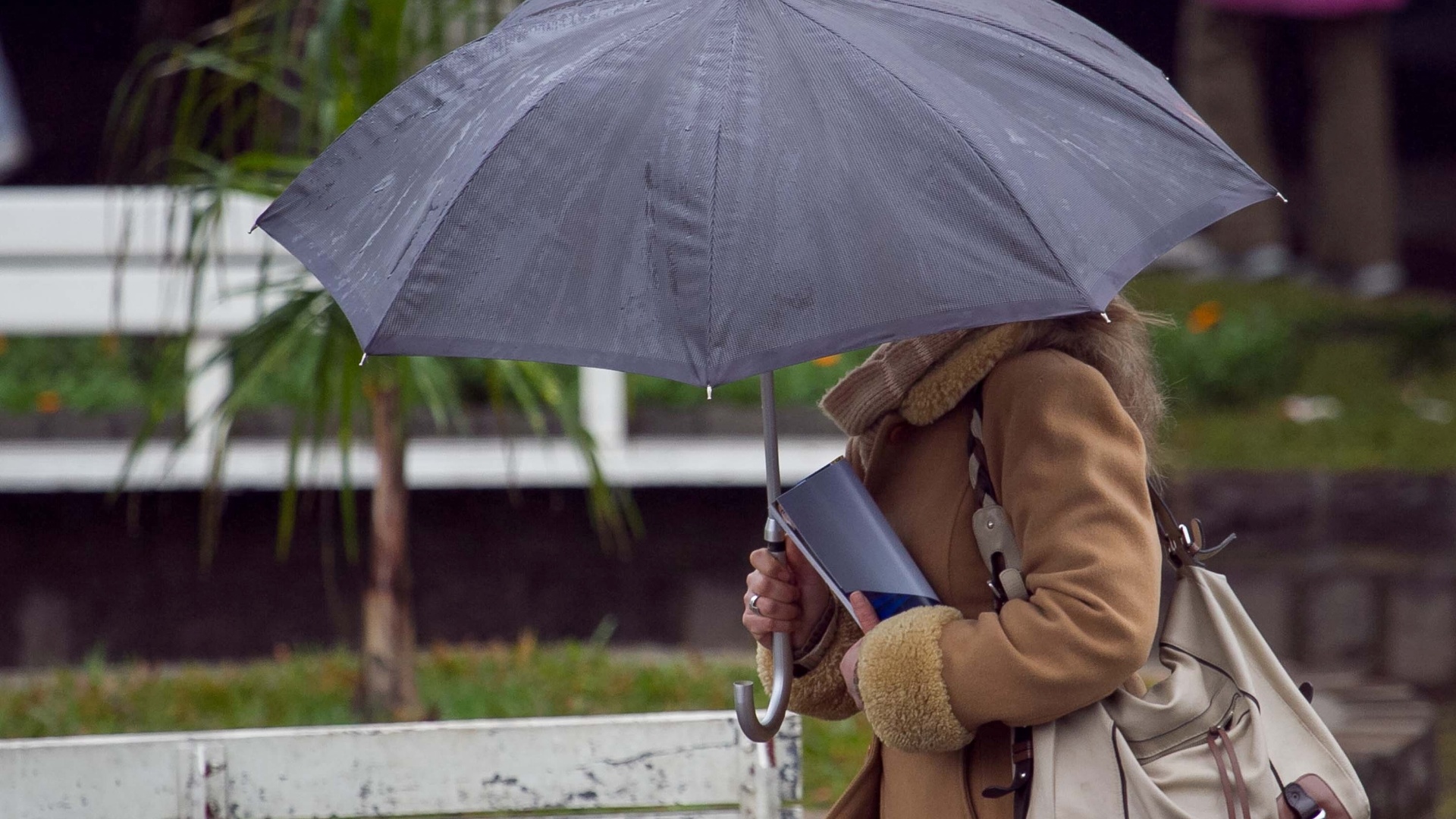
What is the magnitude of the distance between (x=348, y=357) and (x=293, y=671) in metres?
1.16

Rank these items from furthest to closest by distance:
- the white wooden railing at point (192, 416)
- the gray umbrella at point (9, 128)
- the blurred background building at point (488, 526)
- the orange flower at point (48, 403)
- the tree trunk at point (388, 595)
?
1. the gray umbrella at point (9, 128)
2. the orange flower at point (48, 403)
3. the blurred background building at point (488, 526)
4. the white wooden railing at point (192, 416)
5. the tree trunk at point (388, 595)

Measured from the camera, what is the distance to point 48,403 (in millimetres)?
5574

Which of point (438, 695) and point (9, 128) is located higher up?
point (9, 128)

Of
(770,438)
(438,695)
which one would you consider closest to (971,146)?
(770,438)

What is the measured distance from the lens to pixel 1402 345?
259 inches

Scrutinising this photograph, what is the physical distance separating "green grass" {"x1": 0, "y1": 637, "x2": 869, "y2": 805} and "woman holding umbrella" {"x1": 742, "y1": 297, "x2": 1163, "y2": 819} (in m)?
1.83

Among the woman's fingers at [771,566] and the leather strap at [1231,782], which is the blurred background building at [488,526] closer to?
the woman's fingers at [771,566]

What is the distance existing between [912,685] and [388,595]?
2159 millimetres

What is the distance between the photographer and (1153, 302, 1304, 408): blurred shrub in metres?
6.18

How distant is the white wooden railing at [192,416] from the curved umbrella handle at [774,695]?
301 centimetres

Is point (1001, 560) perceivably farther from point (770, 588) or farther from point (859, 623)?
point (770, 588)

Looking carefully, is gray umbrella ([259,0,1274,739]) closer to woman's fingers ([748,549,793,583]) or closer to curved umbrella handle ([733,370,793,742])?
curved umbrella handle ([733,370,793,742])

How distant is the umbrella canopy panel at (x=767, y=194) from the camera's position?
1.70 metres

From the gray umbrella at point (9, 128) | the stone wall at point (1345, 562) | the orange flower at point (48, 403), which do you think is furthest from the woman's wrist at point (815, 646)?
the gray umbrella at point (9, 128)
